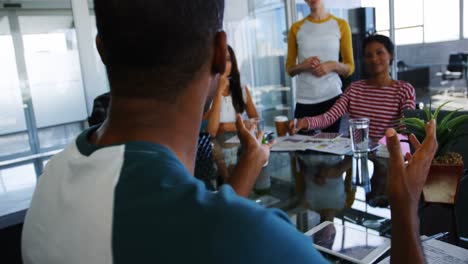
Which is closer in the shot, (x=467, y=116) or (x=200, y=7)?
(x=200, y=7)

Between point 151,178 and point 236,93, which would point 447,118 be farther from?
point 236,93

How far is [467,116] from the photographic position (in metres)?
1.17

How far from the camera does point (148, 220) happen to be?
0.42 meters

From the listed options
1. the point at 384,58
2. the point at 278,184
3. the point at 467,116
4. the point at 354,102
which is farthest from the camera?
the point at 354,102

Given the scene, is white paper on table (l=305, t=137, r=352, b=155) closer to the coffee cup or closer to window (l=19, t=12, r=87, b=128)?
the coffee cup

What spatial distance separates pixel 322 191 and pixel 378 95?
1.12m

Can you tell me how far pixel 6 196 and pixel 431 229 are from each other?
3.11m

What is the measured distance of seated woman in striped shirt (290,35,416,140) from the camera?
2.09 m

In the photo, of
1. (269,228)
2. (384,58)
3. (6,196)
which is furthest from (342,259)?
(6,196)

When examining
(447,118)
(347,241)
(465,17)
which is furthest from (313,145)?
(465,17)

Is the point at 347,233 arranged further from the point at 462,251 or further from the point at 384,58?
the point at 384,58

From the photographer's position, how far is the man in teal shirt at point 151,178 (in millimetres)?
404

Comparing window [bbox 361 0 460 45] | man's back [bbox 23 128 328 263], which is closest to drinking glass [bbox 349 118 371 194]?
man's back [bbox 23 128 328 263]

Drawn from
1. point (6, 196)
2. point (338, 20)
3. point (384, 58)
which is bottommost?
point (6, 196)
